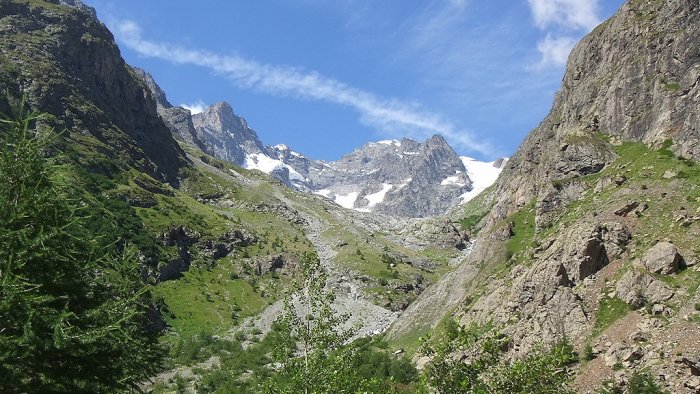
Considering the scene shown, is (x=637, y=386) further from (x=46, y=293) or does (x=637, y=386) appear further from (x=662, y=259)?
(x=46, y=293)

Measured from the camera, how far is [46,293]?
17.8m

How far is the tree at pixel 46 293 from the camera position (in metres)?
15.7

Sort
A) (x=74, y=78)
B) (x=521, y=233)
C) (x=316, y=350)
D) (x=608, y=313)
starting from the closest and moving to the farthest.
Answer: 1. (x=316, y=350)
2. (x=608, y=313)
3. (x=521, y=233)
4. (x=74, y=78)

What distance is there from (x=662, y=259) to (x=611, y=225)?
6919 millimetres

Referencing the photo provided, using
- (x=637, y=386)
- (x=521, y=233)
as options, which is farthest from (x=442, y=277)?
(x=637, y=386)

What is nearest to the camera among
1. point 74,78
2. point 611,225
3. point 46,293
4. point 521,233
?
point 46,293

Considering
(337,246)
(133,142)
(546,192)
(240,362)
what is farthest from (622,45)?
(133,142)

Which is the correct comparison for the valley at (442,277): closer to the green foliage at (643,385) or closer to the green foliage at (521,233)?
the green foliage at (643,385)

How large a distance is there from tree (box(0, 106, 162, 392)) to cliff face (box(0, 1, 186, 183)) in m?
136

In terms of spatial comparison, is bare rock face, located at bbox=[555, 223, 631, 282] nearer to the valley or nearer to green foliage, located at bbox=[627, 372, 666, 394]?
the valley

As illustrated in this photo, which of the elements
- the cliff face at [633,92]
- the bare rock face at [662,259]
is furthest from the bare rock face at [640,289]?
the cliff face at [633,92]

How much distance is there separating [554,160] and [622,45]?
22421 mm

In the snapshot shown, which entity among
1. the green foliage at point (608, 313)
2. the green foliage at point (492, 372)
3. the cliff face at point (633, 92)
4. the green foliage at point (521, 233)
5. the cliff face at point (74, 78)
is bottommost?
the green foliage at point (492, 372)

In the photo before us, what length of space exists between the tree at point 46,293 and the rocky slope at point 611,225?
97.9ft
